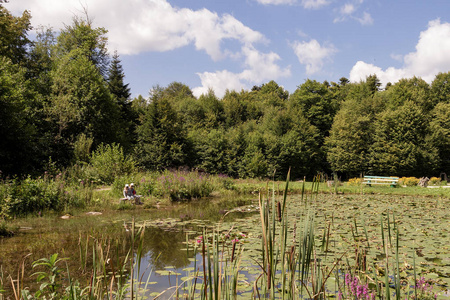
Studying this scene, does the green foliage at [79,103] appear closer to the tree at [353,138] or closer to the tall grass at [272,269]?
the tall grass at [272,269]

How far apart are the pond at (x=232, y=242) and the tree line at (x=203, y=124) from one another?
8.87 meters

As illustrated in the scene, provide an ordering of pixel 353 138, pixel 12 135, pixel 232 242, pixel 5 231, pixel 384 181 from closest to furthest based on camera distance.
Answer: pixel 232 242, pixel 5 231, pixel 12 135, pixel 384 181, pixel 353 138

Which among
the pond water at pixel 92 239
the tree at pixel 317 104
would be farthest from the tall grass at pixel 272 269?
the tree at pixel 317 104

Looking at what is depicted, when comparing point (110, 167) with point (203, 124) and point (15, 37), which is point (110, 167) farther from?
point (203, 124)

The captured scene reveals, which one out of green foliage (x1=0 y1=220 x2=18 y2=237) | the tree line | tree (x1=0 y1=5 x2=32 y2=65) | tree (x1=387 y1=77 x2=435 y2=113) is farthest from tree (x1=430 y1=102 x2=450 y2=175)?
tree (x1=0 y1=5 x2=32 y2=65)

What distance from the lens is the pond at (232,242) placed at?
3.94 meters

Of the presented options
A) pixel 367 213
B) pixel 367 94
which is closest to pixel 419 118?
pixel 367 94

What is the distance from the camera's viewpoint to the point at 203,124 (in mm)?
35656

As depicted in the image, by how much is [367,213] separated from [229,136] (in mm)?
21097

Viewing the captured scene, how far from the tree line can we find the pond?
8870 millimetres

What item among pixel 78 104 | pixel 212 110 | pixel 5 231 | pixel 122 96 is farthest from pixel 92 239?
pixel 212 110

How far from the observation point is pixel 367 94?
36.5 meters

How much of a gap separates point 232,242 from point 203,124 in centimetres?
3157

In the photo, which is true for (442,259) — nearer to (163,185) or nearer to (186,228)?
(186,228)
